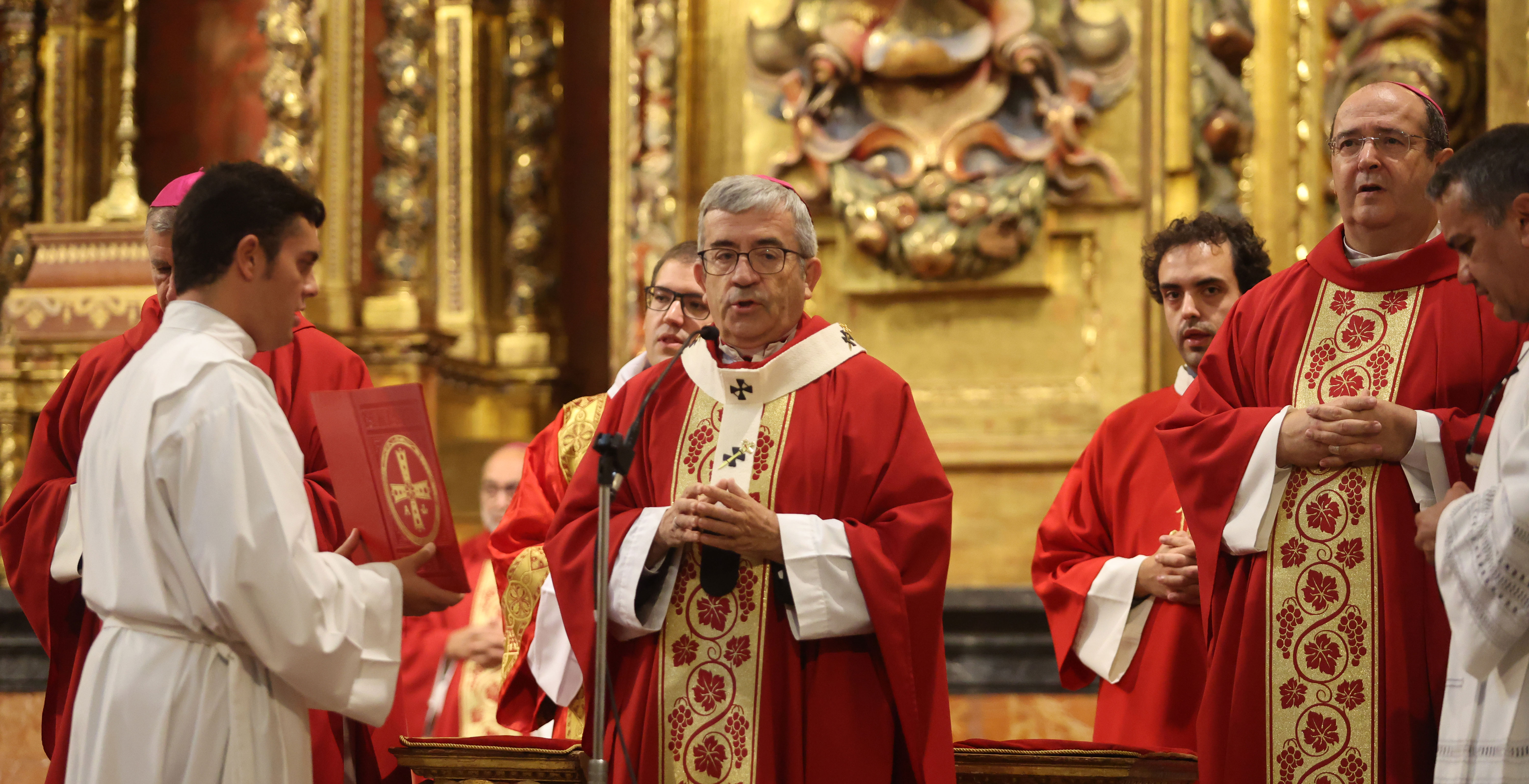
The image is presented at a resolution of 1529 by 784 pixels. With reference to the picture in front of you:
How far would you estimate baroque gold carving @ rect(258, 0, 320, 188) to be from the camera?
590cm

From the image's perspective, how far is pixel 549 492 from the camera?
3896 mm

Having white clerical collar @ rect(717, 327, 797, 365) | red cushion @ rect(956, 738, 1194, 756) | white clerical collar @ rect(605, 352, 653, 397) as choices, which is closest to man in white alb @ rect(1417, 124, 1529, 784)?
red cushion @ rect(956, 738, 1194, 756)

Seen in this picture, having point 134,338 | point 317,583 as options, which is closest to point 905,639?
point 317,583

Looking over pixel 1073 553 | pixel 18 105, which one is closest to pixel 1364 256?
pixel 1073 553

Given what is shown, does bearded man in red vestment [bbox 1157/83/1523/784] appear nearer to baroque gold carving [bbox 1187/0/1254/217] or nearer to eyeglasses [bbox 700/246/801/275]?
eyeglasses [bbox 700/246/801/275]

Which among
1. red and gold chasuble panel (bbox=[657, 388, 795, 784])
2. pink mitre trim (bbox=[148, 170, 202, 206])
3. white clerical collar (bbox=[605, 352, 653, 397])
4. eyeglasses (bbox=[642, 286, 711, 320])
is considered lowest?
red and gold chasuble panel (bbox=[657, 388, 795, 784])

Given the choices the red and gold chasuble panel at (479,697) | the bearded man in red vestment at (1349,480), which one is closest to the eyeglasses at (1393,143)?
the bearded man in red vestment at (1349,480)

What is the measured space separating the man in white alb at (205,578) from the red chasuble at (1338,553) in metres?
1.62

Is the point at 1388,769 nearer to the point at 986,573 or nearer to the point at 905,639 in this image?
the point at 905,639

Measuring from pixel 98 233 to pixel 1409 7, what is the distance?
15.8ft


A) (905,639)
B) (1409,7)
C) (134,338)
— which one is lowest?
(905,639)

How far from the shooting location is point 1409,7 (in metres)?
5.66

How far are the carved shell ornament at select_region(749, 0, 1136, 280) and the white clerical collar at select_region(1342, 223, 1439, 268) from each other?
248 cm

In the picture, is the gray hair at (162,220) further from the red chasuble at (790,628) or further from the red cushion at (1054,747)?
the red cushion at (1054,747)
